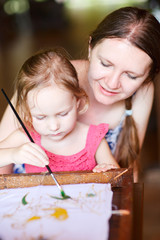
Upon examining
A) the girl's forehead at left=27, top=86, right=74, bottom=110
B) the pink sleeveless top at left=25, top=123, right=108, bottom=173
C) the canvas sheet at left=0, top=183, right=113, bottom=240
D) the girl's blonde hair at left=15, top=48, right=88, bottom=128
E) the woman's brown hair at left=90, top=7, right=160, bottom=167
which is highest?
the woman's brown hair at left=90, top=7, right=160, bottom=167

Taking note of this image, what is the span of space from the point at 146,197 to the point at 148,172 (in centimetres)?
29

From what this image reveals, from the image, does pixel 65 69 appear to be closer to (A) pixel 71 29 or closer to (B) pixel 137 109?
(B) pixel 137 109

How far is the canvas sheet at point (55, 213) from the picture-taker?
715 millimetres

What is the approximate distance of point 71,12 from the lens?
22.6 feet

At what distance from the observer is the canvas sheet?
71 centimetres

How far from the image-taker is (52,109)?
99cm

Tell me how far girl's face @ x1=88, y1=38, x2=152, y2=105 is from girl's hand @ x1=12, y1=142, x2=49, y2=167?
36 centimetres

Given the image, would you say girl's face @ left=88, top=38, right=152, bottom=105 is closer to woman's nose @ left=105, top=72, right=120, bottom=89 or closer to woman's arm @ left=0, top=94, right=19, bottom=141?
woman's nose @ left=105, top=72, right=120, bottom=89

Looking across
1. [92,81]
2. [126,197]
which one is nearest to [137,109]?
[92,81]

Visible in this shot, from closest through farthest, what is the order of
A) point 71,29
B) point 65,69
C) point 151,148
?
point 65,69 → point 151,148 → point 71,29

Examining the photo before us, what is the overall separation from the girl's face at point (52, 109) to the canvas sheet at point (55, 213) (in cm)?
20

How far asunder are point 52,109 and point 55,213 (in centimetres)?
32

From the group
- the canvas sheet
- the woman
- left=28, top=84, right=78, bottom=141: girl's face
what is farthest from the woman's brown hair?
the canvas sheet

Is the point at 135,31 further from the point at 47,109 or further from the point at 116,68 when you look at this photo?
the point at 47,109
